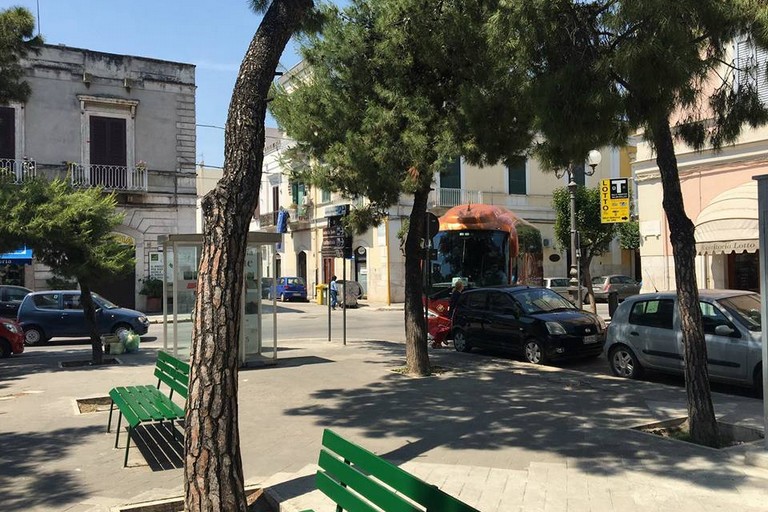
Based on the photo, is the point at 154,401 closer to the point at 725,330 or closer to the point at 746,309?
the point at 725,330

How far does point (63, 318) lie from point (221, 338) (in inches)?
621

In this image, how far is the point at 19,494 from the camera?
5.25m

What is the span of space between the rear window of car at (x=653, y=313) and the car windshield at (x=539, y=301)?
2400 millimetres

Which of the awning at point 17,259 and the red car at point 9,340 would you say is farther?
the awning at point 17,259

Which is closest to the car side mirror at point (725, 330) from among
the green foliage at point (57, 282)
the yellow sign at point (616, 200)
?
the yellow sign at point (616, 200)

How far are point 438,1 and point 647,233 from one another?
40.3 ft

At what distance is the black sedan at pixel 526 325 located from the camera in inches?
478

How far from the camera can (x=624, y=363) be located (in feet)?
35.2

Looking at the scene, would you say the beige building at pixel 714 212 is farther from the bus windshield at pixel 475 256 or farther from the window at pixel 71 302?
the window at pixel 71 302

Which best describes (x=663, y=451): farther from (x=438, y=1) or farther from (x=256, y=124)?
(x=438, y=1)

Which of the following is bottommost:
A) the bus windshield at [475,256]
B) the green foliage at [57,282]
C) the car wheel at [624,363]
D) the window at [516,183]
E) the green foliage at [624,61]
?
the car wheel at [624,363]

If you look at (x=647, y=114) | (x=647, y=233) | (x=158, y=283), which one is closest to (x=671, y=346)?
(x=647, y=114)

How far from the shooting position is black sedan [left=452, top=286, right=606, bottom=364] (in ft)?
39.9

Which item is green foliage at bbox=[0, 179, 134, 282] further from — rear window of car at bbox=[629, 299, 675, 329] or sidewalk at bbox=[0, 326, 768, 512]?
rear window of car at bbox=[629, 299, 675, 329]
